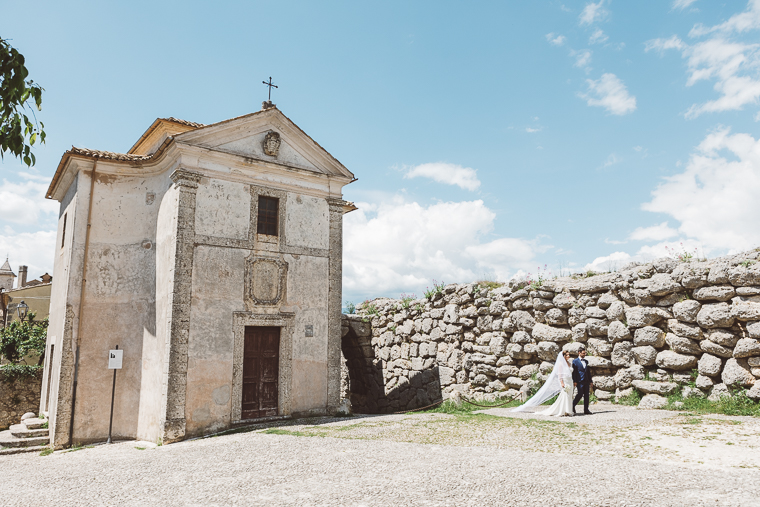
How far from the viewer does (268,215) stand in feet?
40.7

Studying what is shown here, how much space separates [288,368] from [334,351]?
128cm

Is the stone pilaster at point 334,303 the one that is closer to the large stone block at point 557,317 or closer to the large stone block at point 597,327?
the large stone block at point 557,317

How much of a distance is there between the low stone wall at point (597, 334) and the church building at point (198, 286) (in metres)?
3.70

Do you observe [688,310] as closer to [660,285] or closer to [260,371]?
[660,285]

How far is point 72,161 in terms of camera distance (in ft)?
39.6

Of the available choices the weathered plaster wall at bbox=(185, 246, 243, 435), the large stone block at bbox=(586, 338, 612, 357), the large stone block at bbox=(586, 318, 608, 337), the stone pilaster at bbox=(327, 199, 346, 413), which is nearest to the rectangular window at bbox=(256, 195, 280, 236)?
the weathered plaster wall at bbox=(185, 246, 243, 435)

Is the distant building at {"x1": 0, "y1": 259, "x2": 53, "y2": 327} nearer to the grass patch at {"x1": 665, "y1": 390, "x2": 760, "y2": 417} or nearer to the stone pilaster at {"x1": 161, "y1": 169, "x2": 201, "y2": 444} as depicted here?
the stone pilaster at {"x1": 161, "y1": 169, "x2": 201, "y2": 444}

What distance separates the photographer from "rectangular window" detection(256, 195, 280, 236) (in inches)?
483

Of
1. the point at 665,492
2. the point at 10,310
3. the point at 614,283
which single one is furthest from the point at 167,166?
the point at 10,310

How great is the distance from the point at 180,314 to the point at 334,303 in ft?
12.4

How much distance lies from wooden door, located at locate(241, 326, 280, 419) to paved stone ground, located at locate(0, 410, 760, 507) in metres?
1.71

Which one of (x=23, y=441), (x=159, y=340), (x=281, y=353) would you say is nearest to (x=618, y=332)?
(x=281, y=353)

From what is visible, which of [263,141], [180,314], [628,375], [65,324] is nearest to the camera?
[628,375]

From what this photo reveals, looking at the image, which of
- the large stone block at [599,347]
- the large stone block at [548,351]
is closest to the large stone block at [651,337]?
the large stone block at [599,347]
